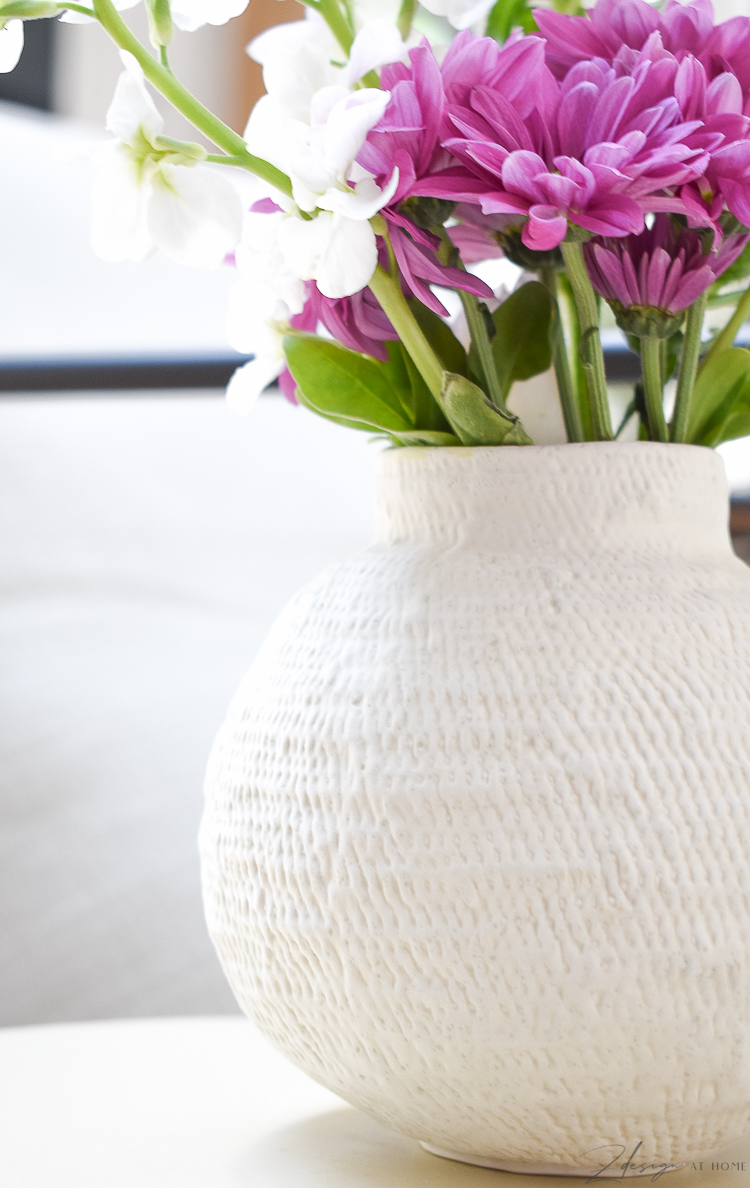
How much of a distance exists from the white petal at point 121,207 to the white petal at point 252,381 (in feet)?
0.25

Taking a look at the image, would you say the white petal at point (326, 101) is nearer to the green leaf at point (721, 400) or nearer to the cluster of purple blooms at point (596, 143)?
the cluster of purple blooms at point (596, 143)

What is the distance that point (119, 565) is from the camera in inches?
36.4

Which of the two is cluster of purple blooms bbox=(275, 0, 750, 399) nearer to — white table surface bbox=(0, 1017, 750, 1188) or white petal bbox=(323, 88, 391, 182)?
white petal bbox=(323, 88, 391, 182)

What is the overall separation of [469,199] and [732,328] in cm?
12

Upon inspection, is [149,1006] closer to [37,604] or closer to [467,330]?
[37,604]

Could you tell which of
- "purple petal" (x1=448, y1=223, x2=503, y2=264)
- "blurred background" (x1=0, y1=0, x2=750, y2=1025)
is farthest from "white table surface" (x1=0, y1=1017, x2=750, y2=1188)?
"purple petal" (x1=448, y1=223, x2=503, y2=264)

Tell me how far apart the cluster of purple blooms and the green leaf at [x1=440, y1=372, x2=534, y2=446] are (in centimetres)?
2

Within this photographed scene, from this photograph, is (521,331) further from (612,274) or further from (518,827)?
(518,827)

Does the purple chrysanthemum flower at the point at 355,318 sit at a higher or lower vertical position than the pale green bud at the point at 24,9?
lower

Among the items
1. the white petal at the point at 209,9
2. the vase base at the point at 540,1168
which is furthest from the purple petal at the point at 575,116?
the vase base at the point at 540,1168

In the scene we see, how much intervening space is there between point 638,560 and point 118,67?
72.1 inches

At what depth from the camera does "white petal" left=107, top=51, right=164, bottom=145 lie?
0.32m

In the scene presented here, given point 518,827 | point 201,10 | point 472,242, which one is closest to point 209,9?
point 201,10

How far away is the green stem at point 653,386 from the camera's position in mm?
348
